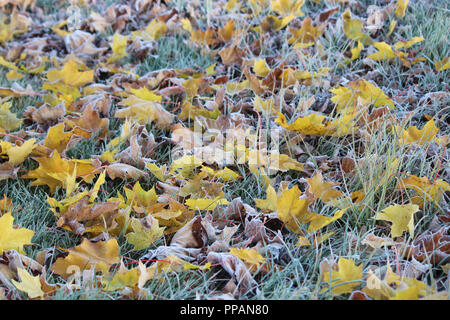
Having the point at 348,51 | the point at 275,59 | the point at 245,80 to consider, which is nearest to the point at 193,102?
the point at 245,80

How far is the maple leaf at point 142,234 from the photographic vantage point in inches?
56.7

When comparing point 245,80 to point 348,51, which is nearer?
point 245,80

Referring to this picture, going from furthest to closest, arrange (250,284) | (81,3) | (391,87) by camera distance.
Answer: (81,3), (391,87), (250,284)

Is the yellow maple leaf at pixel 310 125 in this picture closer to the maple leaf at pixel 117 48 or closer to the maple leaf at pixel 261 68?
the maple leaf at pixel 261 68

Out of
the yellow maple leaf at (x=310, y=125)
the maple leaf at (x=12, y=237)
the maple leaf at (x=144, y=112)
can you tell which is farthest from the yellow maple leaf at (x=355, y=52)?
the maple leaf at (x=12, y=237)

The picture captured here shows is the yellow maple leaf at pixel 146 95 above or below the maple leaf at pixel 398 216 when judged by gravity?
above

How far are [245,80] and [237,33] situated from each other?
1.72 feet

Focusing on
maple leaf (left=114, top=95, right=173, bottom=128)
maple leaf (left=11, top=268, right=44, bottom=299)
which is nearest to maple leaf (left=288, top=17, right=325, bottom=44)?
maple leaf (left=114, top=95, right=173, bottom=128)

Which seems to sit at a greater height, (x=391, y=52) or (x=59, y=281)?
(x=391, y=52)

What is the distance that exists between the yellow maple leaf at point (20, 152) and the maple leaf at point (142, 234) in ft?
2.05

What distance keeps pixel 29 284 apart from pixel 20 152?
691 mm

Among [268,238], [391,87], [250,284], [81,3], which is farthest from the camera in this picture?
[81,3]

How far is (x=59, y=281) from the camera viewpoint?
1.37 meters
